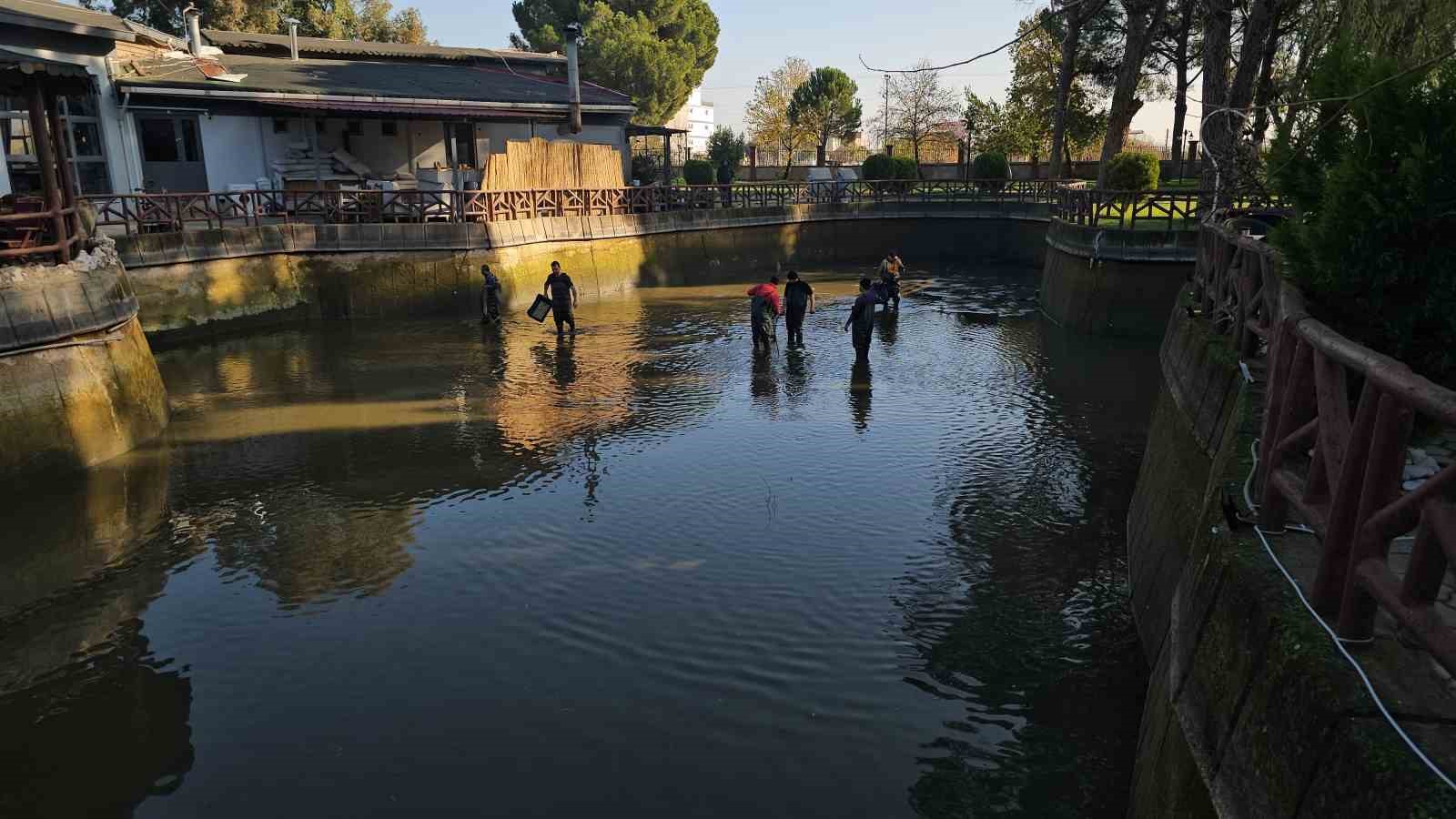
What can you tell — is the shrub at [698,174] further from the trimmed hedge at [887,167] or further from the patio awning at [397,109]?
the patio awning at [397,109]

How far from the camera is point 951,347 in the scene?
18578mm

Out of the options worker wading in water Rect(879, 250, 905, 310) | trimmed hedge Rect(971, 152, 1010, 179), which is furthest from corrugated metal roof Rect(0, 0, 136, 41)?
trimmed hedge Rect(971, 152, 1010, 179)

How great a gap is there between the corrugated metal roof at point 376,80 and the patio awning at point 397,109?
1.51 feet

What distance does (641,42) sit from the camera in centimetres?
5975

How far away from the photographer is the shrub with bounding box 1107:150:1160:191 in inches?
1121

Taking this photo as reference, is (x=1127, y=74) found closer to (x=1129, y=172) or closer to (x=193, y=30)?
(x=1129, y=172)

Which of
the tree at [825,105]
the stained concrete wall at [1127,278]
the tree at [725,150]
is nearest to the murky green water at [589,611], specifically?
the stained concrete wall at [1127,278]

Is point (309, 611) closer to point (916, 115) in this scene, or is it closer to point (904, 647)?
point (904, 647)

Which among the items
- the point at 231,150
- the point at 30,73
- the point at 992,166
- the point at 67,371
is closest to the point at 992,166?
the point at 992,166

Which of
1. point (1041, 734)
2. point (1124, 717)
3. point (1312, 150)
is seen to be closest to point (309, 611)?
point (1041, 734)

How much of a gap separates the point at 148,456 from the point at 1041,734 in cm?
1139

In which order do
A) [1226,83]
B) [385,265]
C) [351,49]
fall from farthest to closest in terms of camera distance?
[351,49] → [385,265] → [1226,83]

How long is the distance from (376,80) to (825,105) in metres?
44.6

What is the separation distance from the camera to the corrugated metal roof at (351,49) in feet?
111
